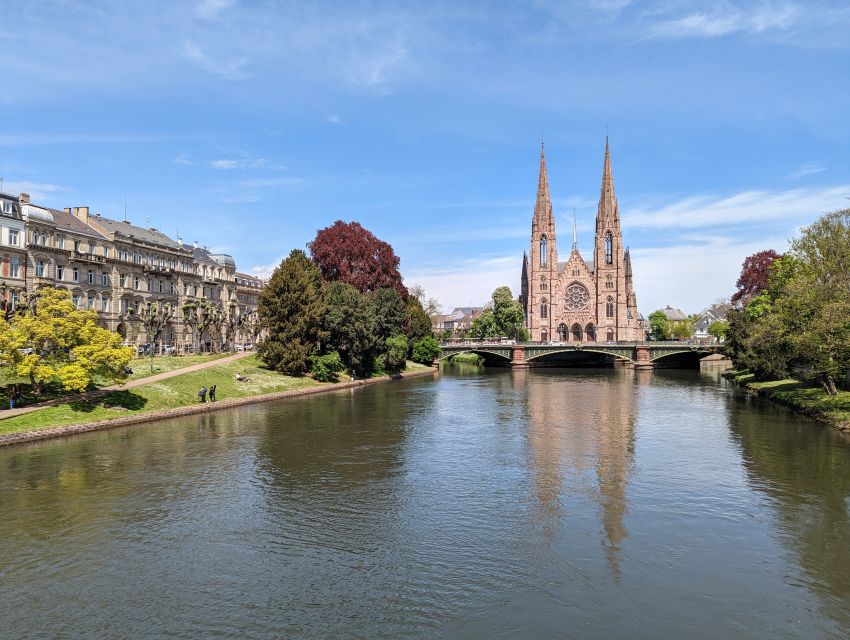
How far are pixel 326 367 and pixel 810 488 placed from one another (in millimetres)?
53414

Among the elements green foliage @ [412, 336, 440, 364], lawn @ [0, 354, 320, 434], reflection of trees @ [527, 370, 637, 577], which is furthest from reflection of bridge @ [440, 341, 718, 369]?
lawn @ [0, 354, 320, 434]

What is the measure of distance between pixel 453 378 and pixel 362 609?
247 ft

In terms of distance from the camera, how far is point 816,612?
616 inches

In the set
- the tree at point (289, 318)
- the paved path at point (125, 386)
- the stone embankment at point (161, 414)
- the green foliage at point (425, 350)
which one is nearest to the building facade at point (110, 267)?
the paved path at point (125, 386)

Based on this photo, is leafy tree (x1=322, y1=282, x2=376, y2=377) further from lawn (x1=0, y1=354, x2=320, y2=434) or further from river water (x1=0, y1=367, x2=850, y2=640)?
river water (x1=0, y1=367, x2=850, y2=640)

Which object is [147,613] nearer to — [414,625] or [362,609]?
[362,609]

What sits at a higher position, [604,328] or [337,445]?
[604,328]

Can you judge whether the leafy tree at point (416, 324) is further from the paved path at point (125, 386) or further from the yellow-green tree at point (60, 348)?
the yellow-green tree at point (60, 348)

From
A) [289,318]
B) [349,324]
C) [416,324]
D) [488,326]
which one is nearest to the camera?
[289,318]

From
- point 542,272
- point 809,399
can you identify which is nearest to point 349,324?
point 809,399

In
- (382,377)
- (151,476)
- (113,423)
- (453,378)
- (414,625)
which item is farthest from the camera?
(453,378)

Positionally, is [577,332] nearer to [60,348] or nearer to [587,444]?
[587,444]

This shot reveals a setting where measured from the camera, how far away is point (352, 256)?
96.8 meters

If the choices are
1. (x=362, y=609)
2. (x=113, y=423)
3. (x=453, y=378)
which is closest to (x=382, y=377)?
(x=453, y=378)
